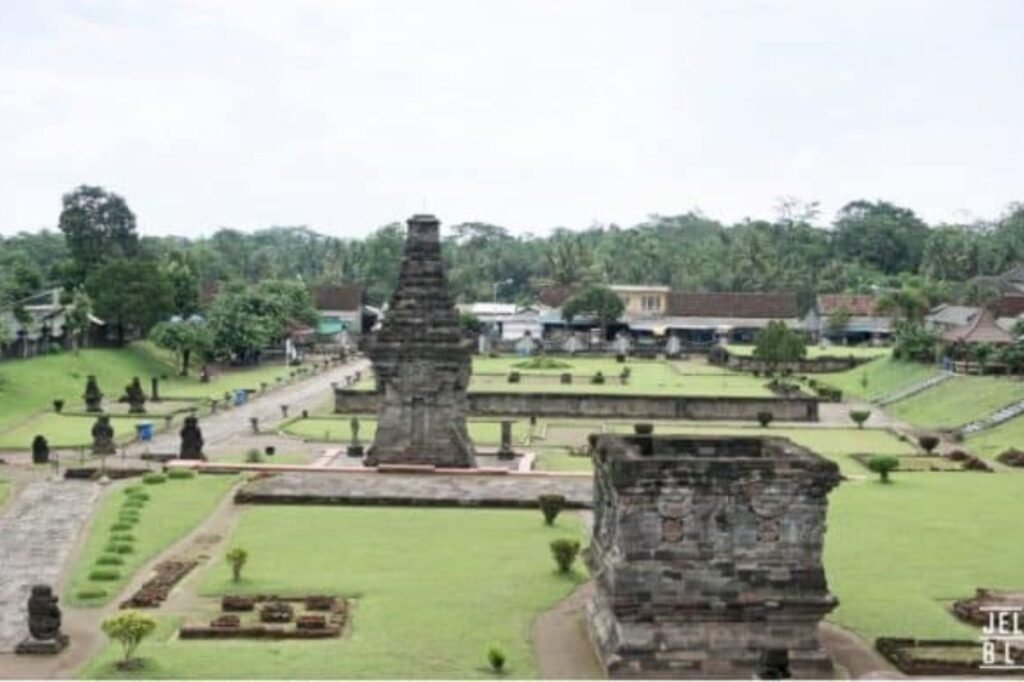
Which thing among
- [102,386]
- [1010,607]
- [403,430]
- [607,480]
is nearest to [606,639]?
[607,480]

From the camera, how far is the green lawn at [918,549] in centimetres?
2669

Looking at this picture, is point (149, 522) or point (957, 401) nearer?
point (149, 522)

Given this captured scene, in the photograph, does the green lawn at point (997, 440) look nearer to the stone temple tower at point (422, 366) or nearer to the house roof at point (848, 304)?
the stone temple tower at point (422, 366)

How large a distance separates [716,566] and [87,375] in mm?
59648

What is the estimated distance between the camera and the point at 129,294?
3383 inches

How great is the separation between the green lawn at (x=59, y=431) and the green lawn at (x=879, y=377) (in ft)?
129

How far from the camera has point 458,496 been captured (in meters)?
40.1

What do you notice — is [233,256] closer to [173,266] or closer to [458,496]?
[173,266]

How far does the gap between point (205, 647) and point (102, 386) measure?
55.2 meters

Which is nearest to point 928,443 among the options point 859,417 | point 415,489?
point 859,417

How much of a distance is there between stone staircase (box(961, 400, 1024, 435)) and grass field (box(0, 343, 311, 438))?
1454 inches

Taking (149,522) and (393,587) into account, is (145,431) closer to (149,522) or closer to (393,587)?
(149,522)

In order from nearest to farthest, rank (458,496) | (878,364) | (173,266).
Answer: (458,496)
(878,364)
(173,266)

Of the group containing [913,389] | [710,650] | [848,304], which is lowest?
[913,389]
